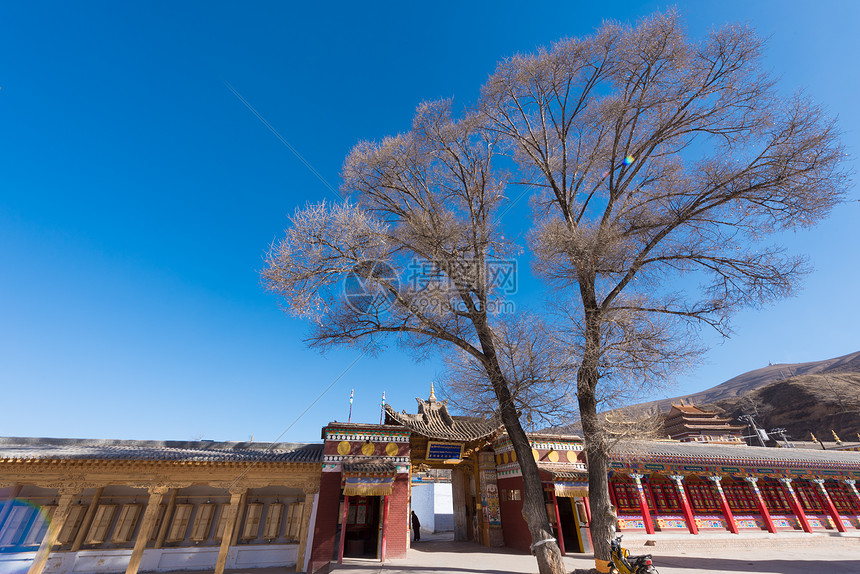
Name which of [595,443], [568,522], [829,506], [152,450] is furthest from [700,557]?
[152,450]

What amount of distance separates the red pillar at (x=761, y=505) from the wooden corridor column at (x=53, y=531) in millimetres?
25531

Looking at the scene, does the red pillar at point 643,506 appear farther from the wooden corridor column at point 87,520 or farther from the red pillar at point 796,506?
the wooden corridor column at point 87,520

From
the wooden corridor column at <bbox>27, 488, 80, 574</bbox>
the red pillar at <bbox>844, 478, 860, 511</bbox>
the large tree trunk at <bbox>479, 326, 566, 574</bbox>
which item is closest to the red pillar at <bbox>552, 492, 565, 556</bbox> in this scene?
the large tree trunk at <bbox>479, 326, 566, 574</bbox>

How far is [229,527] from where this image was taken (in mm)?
11312

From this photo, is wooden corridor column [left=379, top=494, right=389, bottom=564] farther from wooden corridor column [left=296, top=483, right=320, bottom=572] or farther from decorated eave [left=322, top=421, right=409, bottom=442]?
wooden corridor column [left=296, top=483, right=320, bottom=572]

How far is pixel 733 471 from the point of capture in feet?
56.0

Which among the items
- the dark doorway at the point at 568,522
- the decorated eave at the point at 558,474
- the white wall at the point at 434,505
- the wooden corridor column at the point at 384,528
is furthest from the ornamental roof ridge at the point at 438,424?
the white wall at the point at 434,505

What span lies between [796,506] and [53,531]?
28.4 meters

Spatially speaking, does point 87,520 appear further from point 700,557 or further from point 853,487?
point 853,487

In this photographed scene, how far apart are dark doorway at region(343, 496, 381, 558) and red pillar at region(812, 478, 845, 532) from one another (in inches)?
822

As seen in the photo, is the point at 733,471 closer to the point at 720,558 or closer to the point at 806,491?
the point at 806,491

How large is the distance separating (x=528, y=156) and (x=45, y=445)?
19952 millimetres

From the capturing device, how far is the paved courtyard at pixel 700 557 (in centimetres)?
1049

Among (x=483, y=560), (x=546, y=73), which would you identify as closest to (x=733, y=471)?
(x=483, y=560)
